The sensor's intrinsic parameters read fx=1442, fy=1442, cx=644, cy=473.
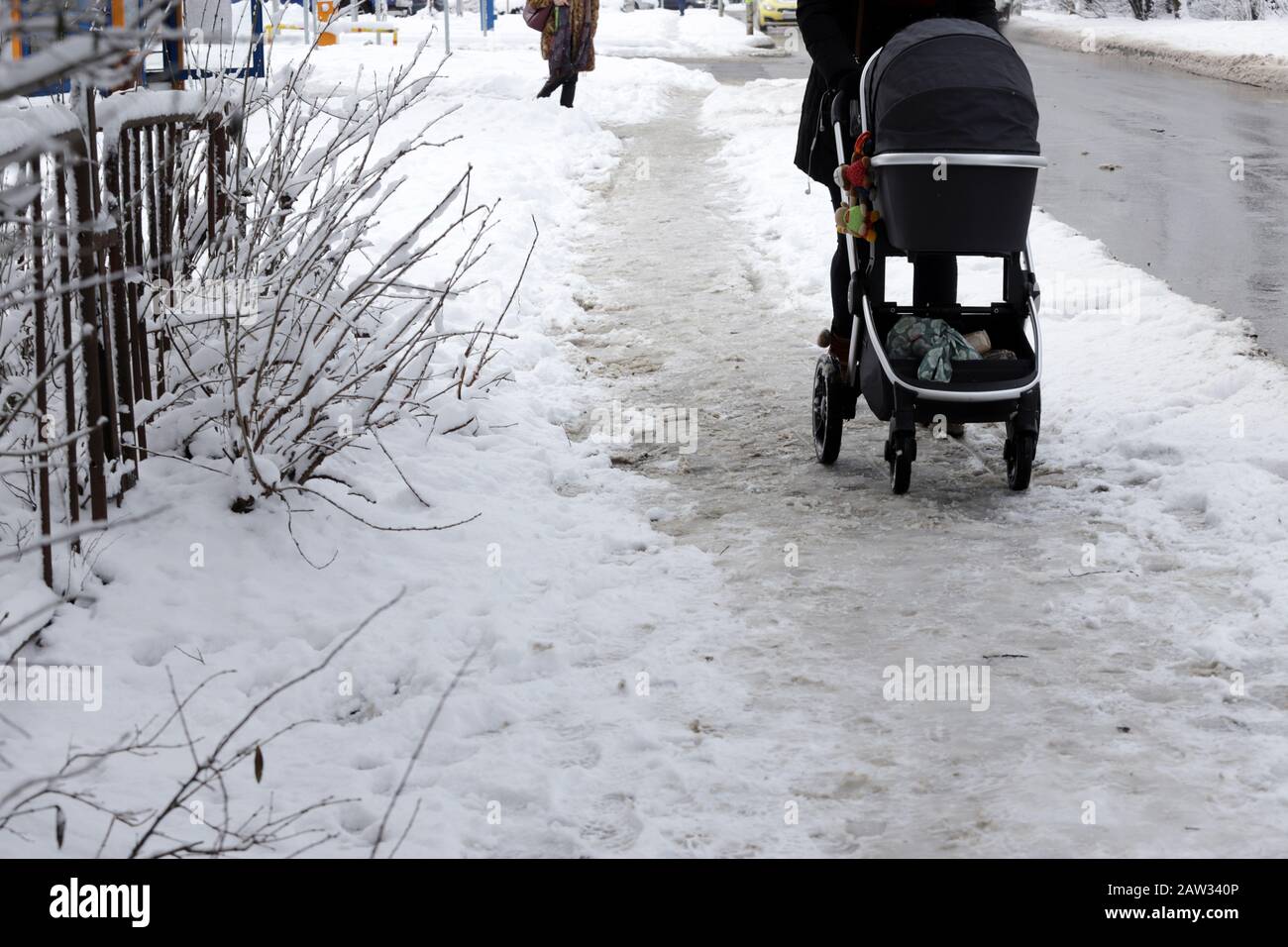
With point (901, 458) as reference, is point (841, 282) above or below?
above

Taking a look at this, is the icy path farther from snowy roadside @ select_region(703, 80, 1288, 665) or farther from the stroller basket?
the stroller basket

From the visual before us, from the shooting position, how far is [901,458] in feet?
16.5

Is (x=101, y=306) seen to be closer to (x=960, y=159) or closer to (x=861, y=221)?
(x=861, y=221)

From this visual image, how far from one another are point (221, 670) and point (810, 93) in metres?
3.35

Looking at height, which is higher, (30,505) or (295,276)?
(295,276)

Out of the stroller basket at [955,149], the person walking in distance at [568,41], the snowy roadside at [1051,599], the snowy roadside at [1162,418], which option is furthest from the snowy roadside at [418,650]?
the person walking in distance at [568,41]

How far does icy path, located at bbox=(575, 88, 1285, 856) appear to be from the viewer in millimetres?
3061

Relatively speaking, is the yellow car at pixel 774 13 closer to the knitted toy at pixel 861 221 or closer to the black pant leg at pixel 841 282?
the black pant leg at pixel 841 282

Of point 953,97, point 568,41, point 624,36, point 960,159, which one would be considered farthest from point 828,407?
point 624,36

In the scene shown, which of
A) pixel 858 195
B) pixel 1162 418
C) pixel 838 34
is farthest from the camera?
pixel 1162 418

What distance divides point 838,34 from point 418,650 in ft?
9.38
